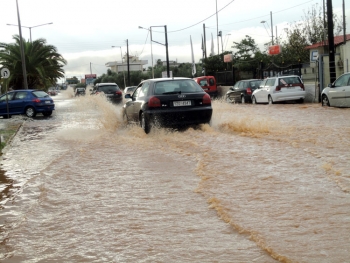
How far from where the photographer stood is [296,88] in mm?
24531

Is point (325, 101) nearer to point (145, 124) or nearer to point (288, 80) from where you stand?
point (288, 80)

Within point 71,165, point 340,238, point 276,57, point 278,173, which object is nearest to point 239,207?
point 340,238

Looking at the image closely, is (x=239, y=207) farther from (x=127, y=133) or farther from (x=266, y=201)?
(x=127, y=133)

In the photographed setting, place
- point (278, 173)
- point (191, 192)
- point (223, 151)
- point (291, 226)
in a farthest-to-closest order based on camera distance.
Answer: point (223, 151) < point (278, 173) < point (191, 192) < point (291, 226)

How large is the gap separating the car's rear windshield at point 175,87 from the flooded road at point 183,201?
132 cm

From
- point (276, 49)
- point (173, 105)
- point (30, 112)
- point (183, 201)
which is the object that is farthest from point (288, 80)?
point (183, 201)

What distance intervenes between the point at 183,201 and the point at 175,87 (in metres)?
6.78

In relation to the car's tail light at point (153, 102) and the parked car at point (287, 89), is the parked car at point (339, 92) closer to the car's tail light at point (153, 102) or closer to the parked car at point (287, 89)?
the parked car at point (287, 89)

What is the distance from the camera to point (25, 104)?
2536 centimetres

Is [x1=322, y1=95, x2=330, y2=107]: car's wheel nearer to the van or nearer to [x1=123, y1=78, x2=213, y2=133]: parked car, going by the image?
[x1=123, y1=78, x2=213, y2=133]: parked car

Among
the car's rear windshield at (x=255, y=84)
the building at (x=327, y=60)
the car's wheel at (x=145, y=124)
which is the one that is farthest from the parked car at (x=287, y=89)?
the car's wheel at (x=145, y=124)

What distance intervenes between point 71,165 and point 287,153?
4.04m

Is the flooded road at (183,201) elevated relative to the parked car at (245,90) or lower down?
lower down

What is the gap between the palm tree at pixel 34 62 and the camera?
40.5 m
